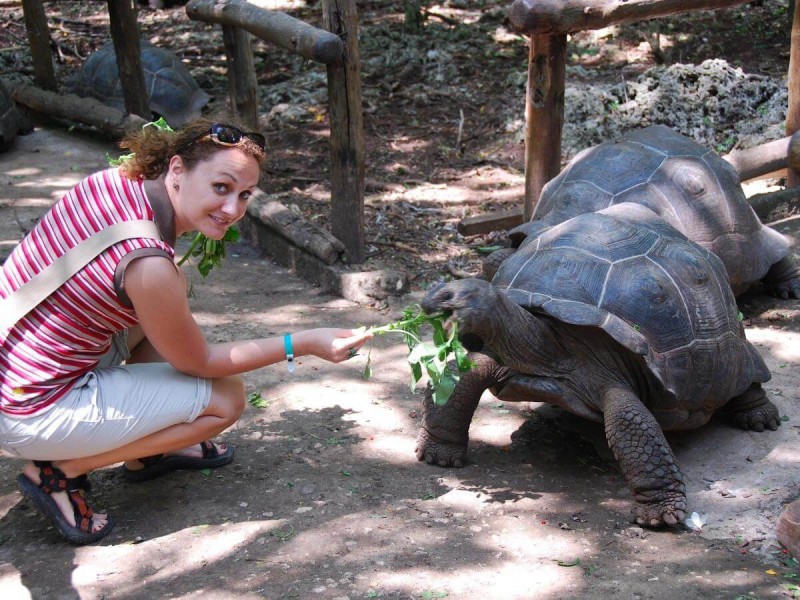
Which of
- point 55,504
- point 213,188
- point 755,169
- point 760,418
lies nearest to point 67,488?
point 55,504

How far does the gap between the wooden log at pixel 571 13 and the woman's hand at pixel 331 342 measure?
211 centimetres

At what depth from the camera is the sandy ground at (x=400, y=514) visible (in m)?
2.32

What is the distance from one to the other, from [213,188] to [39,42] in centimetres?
597

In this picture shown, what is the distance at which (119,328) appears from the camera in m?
2.43

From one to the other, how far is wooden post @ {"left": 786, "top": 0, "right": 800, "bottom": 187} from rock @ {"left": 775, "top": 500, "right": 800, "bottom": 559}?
127 inches

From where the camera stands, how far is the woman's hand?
246 cm

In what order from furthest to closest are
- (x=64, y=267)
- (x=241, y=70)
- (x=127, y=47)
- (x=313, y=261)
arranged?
(x=127, y=47), (x=241, y=70), (x=313, y=261), (x=64, y=267)

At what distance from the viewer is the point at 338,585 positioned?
2299mm

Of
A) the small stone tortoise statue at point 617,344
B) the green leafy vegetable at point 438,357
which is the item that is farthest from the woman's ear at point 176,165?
the small stone tortoise statue at point 617,344

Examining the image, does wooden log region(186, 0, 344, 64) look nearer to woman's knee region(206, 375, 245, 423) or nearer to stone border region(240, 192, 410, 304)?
stone border region(240, 192, 410, 304)

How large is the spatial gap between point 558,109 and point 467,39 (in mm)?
4977

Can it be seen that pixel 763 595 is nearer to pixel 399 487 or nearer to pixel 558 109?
pixel 399 487

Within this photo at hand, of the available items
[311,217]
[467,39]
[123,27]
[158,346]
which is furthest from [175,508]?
[467,39]

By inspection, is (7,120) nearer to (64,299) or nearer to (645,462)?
(64,299)
